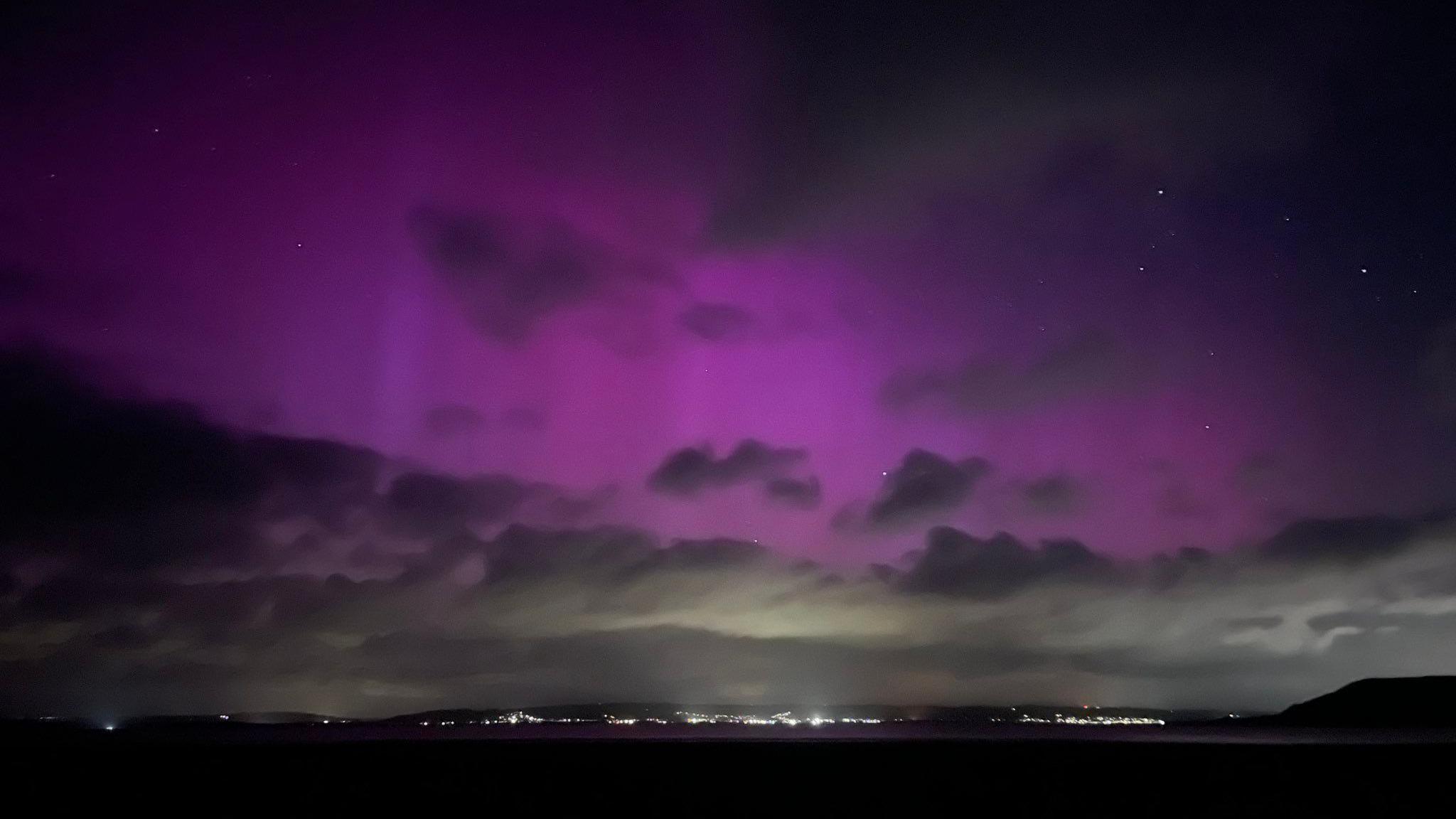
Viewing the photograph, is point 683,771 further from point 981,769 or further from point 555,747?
point 555,747

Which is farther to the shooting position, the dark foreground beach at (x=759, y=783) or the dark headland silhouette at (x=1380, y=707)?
the dark headland silhouette at (x=1380, y=707)

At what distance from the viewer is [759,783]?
28609mm

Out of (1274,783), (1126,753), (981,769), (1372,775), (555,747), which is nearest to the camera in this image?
(1274,783)

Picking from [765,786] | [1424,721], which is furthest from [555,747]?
[1424,721]

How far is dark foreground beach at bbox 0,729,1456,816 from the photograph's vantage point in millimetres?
21984

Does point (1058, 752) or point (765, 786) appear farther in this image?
point (1058, 752)

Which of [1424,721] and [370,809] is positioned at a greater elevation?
[370,809]

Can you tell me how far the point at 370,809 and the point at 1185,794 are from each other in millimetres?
20433

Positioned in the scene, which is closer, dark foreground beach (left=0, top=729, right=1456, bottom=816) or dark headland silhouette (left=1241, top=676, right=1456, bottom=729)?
dark foreground beach (left=0, top=729, right=1456, bottom=816)

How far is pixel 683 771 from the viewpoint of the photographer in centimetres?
3247

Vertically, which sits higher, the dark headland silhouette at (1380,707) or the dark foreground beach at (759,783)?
the dark foreground beach at (759,783)

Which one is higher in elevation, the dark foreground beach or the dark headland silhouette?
the dark foreground beach

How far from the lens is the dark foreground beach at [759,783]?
2198 cm

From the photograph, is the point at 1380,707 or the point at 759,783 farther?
the point at 1380,707
